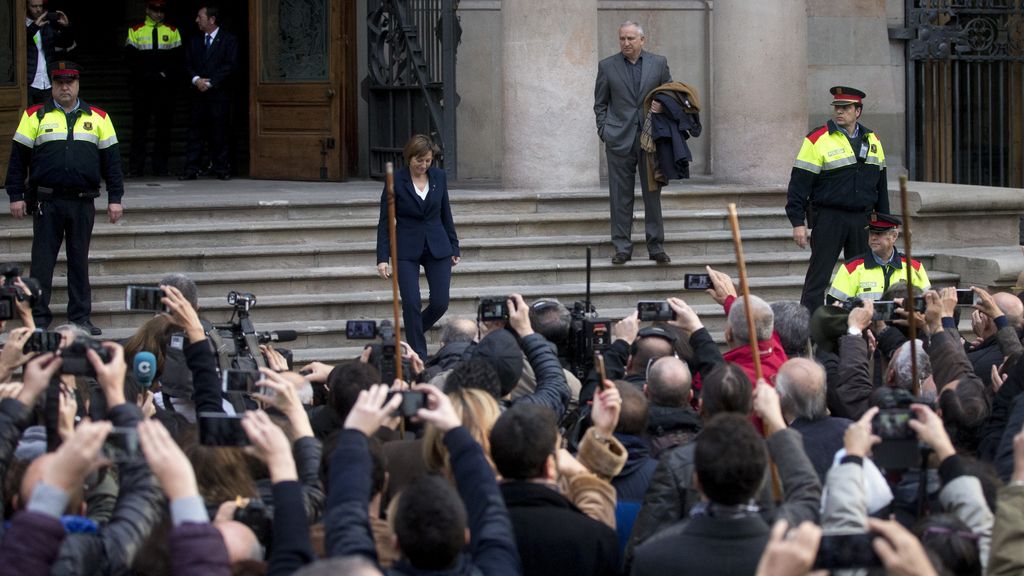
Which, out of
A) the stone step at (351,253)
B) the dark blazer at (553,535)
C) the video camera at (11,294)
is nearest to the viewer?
the dark blazer at (553,535)

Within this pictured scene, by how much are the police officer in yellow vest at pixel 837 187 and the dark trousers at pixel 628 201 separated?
1.30m

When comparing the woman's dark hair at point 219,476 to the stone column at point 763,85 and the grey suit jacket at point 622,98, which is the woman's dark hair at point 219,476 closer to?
the grey suit jacket at point 622,98

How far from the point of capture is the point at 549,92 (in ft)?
42.5

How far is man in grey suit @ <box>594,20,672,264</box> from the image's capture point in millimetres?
11719

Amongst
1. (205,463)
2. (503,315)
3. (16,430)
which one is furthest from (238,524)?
(503,315)

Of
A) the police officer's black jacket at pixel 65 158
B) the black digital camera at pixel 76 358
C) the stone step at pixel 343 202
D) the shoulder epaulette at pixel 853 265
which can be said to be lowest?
the black digital camera at pixel 76 358

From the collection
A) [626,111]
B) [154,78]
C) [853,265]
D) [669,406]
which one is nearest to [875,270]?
[853,265]

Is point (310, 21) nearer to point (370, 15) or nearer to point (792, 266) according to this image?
point (370, 15)

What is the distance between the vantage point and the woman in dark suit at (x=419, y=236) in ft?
32.8

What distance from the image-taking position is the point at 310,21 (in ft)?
48.6

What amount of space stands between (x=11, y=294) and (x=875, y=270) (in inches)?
207

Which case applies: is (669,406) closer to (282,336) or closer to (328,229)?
(282,336)

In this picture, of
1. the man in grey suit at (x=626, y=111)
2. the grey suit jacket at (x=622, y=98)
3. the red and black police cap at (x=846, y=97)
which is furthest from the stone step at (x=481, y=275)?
the red and black police cap at (x=846, y=97)

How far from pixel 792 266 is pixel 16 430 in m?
8.70
